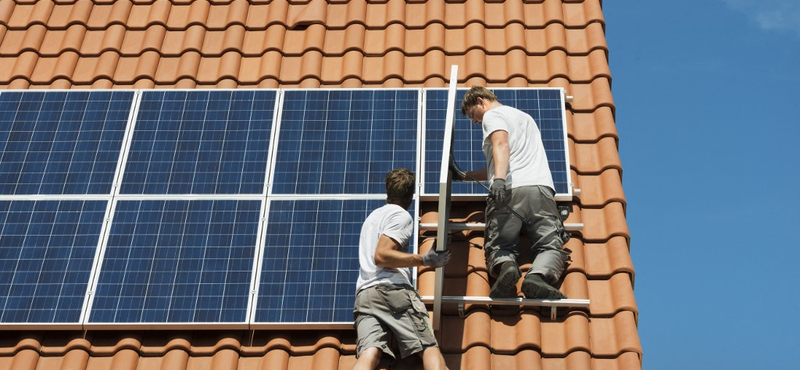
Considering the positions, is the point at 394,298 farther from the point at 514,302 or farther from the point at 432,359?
the point at 514,302

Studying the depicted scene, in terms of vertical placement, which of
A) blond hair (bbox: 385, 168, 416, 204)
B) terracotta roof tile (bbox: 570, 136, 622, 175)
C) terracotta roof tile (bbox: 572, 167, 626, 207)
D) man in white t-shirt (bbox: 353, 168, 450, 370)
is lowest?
man in white t-shirt (bbox: 353, 168, 450, 370)

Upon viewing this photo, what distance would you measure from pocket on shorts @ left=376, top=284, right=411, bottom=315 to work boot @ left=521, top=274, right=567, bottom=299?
89cm

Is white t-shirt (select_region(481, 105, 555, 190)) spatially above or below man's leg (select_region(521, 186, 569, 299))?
above

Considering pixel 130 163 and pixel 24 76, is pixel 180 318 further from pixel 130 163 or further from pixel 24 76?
pixel 24 76

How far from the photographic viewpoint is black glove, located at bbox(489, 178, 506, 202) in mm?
7734

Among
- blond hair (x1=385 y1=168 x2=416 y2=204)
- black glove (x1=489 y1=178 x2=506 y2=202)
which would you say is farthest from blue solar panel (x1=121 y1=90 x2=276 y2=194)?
black glove (x1=489 y1=178 x2=506 y2=202)

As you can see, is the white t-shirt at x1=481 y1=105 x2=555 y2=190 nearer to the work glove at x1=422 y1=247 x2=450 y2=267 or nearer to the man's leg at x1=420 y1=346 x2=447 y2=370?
the work glove at x1=422 y1=247 x2=450 y2=267

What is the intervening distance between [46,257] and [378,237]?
101 inches

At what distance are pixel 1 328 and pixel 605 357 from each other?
420cm

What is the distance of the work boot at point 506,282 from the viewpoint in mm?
7617

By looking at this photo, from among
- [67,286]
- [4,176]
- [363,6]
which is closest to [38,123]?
[4,176]

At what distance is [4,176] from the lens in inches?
348

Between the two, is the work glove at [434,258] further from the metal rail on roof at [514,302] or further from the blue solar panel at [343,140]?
the blue solar panel at [343,140]

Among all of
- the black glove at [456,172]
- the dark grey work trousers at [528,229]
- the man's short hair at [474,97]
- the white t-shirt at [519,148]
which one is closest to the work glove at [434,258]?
the dark grey work trousers at [528,229]
